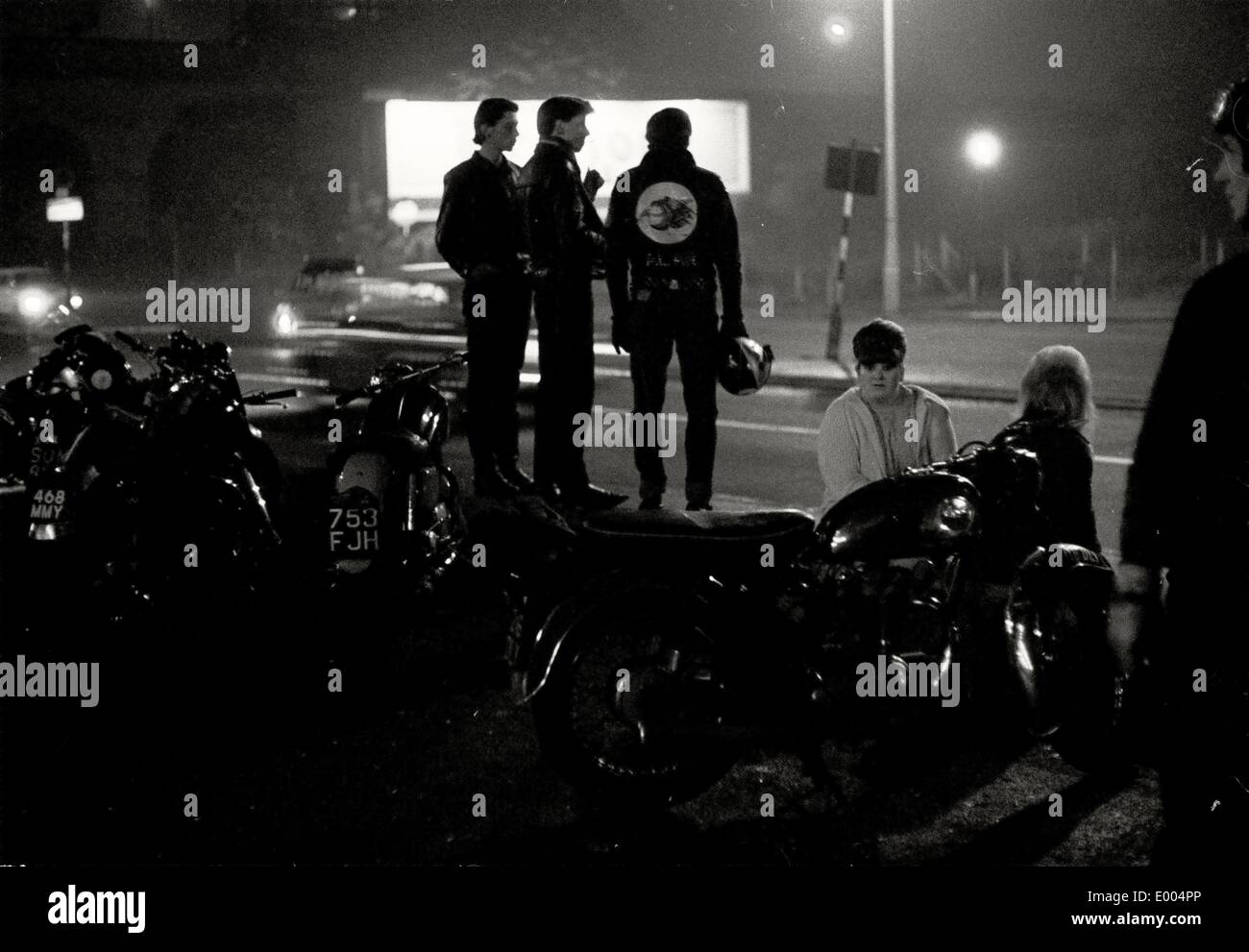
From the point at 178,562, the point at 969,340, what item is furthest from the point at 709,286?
the point at 969,340

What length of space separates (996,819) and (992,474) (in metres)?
1.02

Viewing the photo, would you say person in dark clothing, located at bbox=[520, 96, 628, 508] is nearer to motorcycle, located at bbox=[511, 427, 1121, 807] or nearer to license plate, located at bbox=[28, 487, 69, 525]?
license plate, located at bbox=[28, 487, 69, 525]

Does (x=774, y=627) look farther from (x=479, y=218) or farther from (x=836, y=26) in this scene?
(x=836, y=26)

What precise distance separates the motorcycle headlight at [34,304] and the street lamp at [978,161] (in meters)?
15.1

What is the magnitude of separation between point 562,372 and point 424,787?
3.41m

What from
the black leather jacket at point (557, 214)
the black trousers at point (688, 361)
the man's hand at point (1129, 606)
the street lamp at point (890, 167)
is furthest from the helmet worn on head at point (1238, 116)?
the street lamp at point (890, 167)

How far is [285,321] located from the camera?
37.6 feet

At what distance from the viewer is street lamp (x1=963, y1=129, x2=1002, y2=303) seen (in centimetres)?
2711

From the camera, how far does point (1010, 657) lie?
4.78 metres

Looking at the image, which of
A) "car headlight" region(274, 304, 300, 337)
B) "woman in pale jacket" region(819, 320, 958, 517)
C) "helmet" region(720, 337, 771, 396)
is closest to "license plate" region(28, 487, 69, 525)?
"helmet" region(720, 337, 771, 396)

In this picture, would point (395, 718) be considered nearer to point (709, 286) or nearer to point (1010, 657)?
point (1010, 657)

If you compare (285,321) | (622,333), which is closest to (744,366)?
(622,333)

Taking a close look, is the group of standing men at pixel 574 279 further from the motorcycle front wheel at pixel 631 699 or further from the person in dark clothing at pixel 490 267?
the motorcycle front wheel at pixel 631 699

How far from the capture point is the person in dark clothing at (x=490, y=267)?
306 inches
